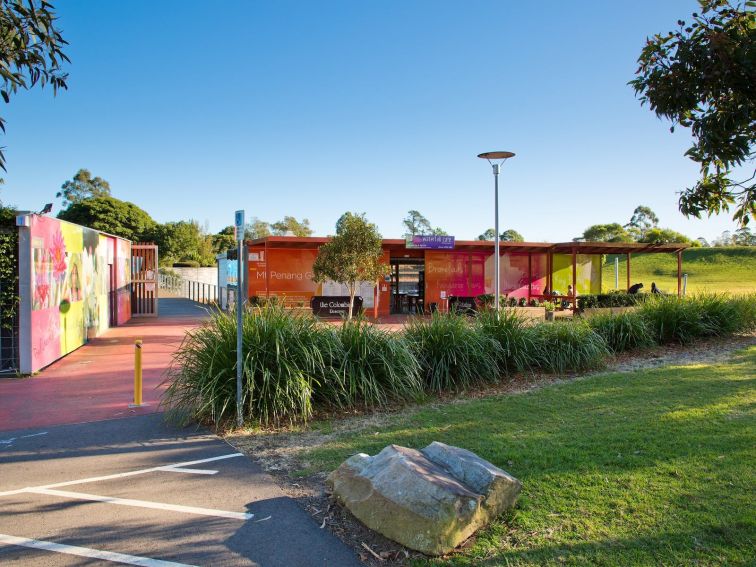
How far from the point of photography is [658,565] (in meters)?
3.25

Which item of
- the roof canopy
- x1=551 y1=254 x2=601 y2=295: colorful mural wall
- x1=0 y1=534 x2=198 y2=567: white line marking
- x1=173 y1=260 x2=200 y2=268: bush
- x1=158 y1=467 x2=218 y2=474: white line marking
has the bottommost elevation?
x1=0 y1=534 x2=198 y2=567: white line marking

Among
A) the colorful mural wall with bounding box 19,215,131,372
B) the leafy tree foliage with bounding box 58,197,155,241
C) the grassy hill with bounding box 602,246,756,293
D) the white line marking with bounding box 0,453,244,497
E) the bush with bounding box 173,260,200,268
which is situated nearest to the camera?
the white line marking with bounding box 0,453,244,497

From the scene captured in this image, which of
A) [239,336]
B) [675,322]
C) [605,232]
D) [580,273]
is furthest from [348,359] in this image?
[605,232]

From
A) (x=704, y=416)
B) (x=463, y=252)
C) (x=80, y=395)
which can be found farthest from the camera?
(x=463, y=252)

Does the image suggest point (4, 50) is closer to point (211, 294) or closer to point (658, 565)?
point (658, 565)

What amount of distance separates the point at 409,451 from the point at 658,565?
1.80m

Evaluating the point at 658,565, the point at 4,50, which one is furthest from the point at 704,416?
the point at 4,50

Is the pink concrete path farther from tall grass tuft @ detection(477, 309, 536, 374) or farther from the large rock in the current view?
tall grass tuft @ detection(477, 309, 536, 374)

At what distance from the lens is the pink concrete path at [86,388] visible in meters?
7.55

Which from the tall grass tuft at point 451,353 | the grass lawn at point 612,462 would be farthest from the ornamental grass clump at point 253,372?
the tall grass tuft at point 451,353

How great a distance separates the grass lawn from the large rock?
0.14 meters

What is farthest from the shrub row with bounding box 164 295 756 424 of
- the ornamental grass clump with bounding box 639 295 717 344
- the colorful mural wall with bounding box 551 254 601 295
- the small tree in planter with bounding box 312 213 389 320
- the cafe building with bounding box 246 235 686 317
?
the colorful mural wall with bounding box 551 254 601 295

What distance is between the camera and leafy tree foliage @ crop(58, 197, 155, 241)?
4694cm

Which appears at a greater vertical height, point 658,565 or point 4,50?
point 4,50
